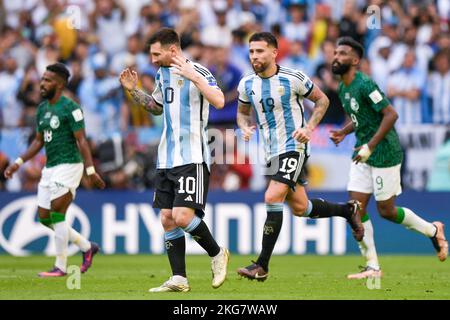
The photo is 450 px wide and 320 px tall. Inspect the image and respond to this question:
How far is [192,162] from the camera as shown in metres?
11.2

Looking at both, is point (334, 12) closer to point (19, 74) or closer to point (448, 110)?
point (448, 110)

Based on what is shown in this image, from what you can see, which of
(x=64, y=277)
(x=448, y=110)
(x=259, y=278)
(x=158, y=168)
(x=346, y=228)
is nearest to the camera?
(x=158, y=168)

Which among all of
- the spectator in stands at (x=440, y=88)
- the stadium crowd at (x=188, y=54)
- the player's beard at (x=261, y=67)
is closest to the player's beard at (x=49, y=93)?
the player's beard at (x=261, y=67)

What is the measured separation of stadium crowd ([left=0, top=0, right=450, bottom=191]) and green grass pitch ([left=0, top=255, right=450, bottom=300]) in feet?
8.46

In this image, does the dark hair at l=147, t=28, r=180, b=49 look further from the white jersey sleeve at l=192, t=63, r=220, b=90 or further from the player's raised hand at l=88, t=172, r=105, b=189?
the player's raised hand at l=88, t=172, r=105, b=189

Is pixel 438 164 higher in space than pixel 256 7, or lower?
lower

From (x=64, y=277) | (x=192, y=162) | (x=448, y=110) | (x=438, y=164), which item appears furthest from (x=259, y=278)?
(x=448, y=110)

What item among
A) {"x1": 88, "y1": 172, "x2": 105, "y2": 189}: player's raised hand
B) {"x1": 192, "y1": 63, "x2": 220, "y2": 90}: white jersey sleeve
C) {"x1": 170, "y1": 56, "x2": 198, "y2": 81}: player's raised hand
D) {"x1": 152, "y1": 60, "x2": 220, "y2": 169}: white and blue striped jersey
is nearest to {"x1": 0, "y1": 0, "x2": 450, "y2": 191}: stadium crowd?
{"x1": 88, "y1": 172, "x2": 105, "y2": 189}: player's raised hand

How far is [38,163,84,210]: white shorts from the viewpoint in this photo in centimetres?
1399

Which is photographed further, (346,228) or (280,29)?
(280,29)

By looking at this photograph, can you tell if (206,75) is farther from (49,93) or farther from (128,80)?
(49,93)

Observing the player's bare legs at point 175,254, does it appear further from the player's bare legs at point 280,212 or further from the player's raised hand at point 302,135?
the player's raised hand at point 302,135

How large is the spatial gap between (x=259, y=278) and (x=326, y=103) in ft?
7.28

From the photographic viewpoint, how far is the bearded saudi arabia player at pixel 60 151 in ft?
45.8
